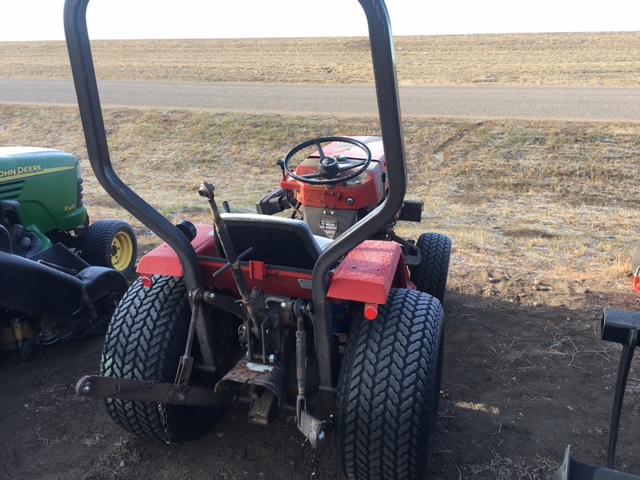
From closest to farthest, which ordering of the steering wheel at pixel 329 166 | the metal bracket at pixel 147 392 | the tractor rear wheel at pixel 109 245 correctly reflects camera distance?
the metal bracket at pixel 147 392
the steering wheel at pixel 329 166
the tractor rear wheel at pixel 109 245

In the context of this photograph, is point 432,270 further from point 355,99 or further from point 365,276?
point 355,99

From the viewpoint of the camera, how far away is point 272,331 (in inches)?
98.9

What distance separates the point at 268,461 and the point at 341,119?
1015 cm

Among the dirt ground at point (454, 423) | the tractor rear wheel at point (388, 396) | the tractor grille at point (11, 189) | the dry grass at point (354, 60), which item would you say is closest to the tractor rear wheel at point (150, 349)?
the dirt ground at point (454, 423)

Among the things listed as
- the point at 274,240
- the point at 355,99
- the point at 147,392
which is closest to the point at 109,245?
the point at 147,392

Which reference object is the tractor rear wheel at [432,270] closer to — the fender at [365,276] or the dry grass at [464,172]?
the dry grass at [464,172]

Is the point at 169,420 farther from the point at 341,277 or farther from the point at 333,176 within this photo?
the point at 333,176

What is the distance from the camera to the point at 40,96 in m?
17.0

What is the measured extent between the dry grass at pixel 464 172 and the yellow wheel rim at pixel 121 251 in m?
1.90

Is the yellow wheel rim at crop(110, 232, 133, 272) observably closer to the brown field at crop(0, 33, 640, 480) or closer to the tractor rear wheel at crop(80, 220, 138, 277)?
the tractor rear wheel at crop(80, 220, 138, 277)

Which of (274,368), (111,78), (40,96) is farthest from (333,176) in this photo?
(111,78)

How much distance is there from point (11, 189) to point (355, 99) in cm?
1149

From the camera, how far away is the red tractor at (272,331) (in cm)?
225

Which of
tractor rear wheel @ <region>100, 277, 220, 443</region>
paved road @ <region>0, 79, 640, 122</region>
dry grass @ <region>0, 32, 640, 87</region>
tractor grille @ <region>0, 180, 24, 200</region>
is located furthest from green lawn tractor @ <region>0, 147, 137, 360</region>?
dry grass @ <region>0, 32, 640, 87</region>
